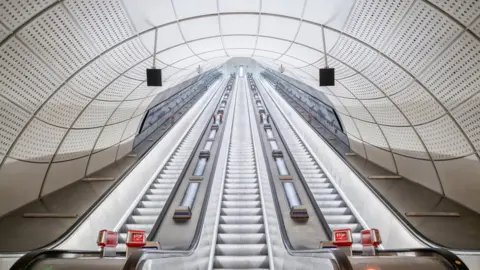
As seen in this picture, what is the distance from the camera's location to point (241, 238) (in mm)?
7621

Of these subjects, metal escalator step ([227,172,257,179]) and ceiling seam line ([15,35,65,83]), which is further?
metal escalator step ([227,172,257,179])

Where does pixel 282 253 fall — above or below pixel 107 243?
below

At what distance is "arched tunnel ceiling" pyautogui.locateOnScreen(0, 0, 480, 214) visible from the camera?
183 inches

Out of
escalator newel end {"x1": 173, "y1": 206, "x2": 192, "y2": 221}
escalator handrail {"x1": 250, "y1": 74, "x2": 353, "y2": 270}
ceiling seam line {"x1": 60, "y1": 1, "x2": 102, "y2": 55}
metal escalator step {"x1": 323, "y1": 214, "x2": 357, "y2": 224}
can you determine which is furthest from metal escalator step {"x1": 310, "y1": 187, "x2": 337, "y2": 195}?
ceiling seam line {"x1": 60, "y1": 1, "x2": 102, "y2": 55}

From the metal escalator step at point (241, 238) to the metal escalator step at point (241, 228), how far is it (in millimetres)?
331

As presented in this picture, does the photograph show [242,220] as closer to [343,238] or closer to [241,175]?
[241,175]

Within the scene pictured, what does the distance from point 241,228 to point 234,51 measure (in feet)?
16.4

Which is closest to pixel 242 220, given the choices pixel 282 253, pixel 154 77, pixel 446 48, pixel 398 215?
pixel 282 253

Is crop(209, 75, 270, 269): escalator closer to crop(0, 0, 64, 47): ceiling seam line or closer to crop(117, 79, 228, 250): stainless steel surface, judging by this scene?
crop(117, 79, 228, 250): stainless steel surface

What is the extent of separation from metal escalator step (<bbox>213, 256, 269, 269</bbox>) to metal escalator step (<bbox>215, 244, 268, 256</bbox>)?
343mm

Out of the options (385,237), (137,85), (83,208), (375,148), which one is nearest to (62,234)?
(83,208)

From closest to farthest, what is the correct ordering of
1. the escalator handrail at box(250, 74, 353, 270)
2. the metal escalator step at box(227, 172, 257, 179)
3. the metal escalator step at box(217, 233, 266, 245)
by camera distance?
the escalator handrail at box(250, 74, 353, 270) → the metal escalator step at box(217, 233, 266, 245) → the metal escalator step at box(227, 172, 257, 179)

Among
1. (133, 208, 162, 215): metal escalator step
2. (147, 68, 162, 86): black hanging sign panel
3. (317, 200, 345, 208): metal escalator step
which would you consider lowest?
(317, 200, 345, 208): metal escalator step

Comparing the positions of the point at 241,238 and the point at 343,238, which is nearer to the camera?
the point at 343,238
